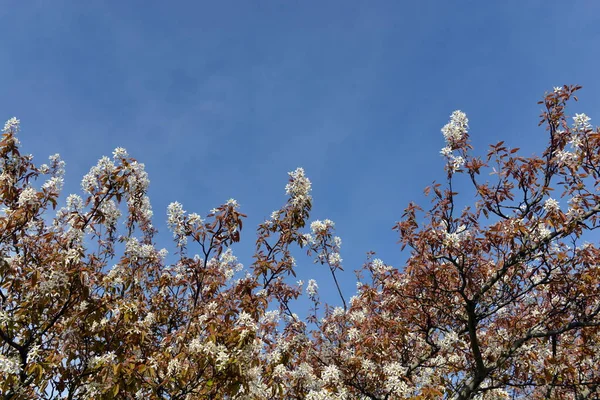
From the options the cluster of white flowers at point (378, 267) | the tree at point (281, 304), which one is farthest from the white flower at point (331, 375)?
the cluster of white flowers at point (378, 267)

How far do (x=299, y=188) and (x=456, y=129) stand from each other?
2.23m

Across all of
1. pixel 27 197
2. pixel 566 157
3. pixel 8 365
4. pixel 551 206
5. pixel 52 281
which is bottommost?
pixel 8 365

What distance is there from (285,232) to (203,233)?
3.49 ft

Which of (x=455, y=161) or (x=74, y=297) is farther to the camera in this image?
(x=455, y=161)

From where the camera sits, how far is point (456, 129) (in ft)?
18.2

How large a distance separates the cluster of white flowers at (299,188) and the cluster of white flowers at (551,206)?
2.88m

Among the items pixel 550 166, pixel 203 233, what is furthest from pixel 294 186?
pixel 550 166

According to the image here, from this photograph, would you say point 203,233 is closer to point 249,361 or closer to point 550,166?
point 249,361

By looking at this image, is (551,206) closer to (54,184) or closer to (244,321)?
(244,321)

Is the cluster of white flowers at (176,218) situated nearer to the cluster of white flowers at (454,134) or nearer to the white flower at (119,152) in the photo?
the white flower at (119,152)

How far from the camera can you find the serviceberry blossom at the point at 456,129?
5.56 m

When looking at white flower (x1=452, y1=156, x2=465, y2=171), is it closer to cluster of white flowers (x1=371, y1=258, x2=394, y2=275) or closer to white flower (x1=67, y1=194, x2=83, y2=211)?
cluster of white flowers (x1=371, y1=258, x2=394, y2=275)

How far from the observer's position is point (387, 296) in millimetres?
6922

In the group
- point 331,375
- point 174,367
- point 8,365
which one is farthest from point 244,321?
point 8,365
